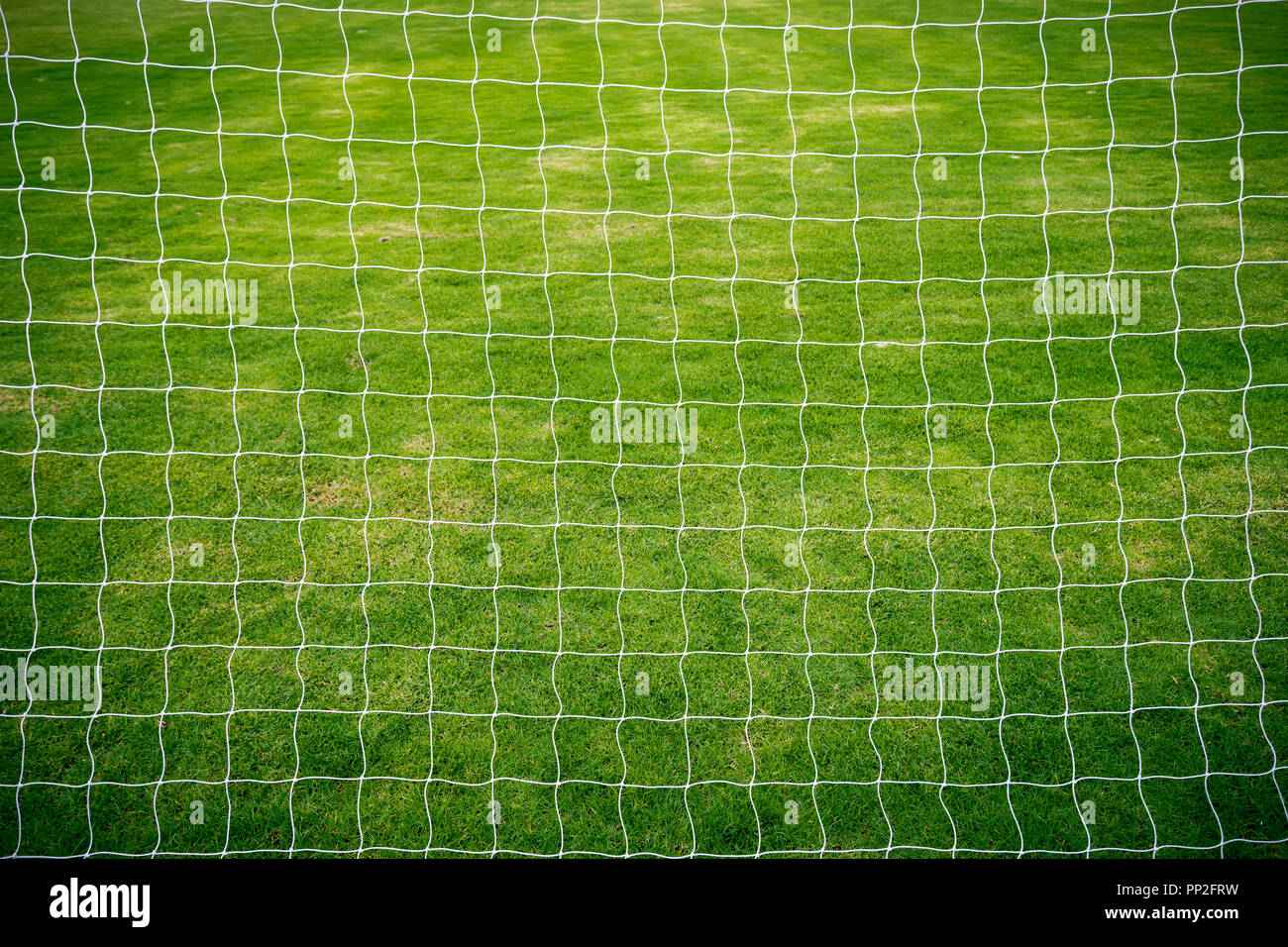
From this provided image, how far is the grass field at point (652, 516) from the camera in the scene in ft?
11.6

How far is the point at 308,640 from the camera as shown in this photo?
4.14 meters

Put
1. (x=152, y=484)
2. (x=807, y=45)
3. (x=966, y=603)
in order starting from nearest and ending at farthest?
(x=966, y=603)
(x=152, y=484)
(x=807, y=45)

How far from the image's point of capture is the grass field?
11.6 ft

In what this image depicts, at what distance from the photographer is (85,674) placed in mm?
3932

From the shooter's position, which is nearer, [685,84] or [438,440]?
[438,440]

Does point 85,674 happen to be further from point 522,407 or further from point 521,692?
point 522,407

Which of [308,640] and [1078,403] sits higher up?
[1078,403]

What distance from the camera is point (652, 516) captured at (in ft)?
15.9

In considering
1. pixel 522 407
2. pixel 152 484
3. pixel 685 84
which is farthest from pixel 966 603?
pixel 685 84

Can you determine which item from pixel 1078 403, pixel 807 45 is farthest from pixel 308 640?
pixel 807 45

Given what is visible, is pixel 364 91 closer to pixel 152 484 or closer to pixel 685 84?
pixel 685 84

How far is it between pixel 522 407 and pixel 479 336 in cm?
97

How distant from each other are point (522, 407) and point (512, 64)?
415 inches

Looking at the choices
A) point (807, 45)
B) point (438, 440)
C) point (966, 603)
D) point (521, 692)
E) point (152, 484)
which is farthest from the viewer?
point (807, 45)
